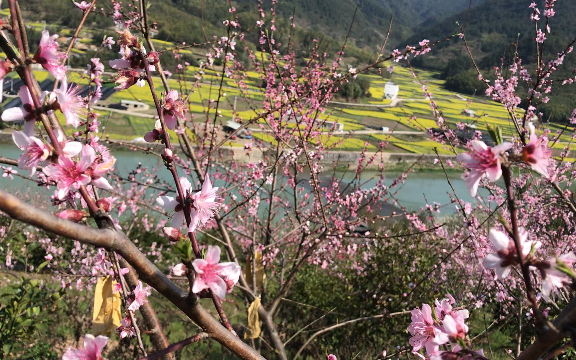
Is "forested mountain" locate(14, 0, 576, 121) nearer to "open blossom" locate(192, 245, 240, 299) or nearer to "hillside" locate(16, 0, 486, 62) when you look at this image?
"hillside" locate(16, 0, 486, 62)

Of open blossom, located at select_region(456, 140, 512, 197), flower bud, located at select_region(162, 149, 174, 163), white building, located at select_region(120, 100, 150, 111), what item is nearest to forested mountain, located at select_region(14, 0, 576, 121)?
flower bud, located at select_region(162, 149, 174, 163)

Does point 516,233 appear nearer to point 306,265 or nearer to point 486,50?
point 306,265

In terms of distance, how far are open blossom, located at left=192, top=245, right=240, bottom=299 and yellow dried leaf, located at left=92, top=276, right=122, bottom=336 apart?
0.48 metres

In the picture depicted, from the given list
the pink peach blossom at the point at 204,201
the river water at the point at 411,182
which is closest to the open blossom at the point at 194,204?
the pink peach blossom at the point at 204,201

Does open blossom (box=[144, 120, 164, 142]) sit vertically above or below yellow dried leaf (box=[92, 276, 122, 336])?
above

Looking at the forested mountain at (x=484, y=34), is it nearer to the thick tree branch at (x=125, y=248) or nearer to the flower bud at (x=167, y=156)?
the flower bud at (x=167, y=156)

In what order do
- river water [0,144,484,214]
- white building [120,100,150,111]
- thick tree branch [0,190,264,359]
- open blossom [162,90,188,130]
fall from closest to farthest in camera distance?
thick tree branch [0,190,264,359]
open blossom [162,90,188,130]
river water [0,144,484,214]
white building [120,100,150,111]

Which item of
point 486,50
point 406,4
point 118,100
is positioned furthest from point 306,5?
point 406,4

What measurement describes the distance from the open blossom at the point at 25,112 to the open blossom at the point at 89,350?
0.33m

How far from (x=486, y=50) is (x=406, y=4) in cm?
8730

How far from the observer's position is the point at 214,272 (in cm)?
63

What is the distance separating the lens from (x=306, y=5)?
241ft

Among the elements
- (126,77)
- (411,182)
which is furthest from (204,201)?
(411,182)

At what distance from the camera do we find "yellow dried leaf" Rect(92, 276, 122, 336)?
0.98 m
